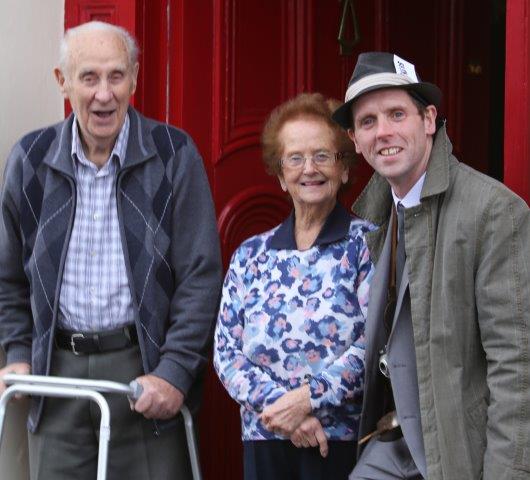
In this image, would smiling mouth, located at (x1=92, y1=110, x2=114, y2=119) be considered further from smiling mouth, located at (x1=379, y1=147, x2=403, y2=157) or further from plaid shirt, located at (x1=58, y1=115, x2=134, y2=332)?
smiling mouth, located at (x1=379, y1=147, x2=403, y2=157)

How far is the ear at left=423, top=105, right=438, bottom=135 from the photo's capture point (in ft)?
11.7

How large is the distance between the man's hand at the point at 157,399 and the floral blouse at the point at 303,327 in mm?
184

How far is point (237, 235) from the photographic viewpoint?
5.02 meters

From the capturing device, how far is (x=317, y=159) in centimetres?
412

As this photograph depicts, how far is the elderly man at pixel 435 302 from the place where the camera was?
326 centimetres

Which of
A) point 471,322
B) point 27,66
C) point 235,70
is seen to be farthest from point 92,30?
point 471,322

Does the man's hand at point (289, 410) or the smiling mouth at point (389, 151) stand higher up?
the smiling mouth at point (389, 151)

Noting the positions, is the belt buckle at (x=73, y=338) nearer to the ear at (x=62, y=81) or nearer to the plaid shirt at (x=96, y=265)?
the plaid shirt at (x=96, y=265)

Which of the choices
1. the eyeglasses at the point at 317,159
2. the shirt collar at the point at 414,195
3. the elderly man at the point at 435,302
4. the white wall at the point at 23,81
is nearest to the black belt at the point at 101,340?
the white wall at the point at 23,81

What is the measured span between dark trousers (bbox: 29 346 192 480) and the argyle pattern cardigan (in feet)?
0.21

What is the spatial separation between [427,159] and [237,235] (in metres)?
1.59

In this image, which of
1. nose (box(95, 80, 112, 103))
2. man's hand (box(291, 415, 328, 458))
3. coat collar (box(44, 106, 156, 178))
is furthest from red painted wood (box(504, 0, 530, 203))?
nose (box(95, 80, 112, 103))

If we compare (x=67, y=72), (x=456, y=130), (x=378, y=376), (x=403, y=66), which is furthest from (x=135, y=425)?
(x=456, y=130)

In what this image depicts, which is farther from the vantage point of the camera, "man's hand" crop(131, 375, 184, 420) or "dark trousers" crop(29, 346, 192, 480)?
"dark trousers" crop(29, 346, 192, 480)
